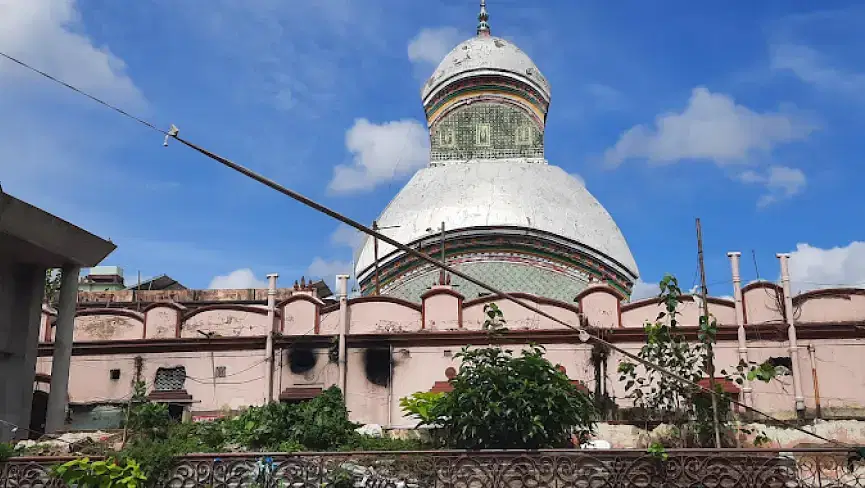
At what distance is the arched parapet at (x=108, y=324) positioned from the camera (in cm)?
2131

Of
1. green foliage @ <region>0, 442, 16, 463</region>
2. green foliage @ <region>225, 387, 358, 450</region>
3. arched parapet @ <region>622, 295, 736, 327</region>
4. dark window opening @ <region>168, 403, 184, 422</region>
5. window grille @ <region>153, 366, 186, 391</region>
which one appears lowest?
green foliage @ <region>0, 442, 16, 463</region>

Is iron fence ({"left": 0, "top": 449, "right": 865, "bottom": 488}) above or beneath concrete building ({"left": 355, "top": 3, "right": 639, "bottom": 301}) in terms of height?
beneath

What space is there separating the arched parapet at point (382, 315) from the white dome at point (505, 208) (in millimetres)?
4865

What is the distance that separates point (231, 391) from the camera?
65.6 feet

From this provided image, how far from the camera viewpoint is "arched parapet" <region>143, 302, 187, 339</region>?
20906 millimetres

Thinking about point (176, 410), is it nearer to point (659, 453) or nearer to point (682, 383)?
point (682, 383)

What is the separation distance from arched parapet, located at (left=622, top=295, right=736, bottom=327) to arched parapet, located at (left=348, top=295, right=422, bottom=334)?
4.91m

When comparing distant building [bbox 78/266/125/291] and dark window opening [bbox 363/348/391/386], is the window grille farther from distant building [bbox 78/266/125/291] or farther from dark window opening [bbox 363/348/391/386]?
distant building [bbox 78/266/125/291]

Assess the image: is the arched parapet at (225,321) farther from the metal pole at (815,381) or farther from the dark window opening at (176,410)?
the metal pole at (815,381)

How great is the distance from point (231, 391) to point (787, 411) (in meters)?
12.4

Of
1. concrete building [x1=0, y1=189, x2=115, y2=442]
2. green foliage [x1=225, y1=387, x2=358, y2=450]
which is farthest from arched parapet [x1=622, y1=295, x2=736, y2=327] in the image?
concrete building [x1=0, y1=189, x2=115, y2=442]

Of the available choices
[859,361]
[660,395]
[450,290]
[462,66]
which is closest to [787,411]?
[859,361]

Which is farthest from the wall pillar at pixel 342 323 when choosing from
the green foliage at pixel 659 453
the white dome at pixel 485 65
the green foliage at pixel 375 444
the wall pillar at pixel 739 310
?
the white dome at pixel 485 65

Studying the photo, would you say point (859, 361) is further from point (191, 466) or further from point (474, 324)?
point (191, 466)
